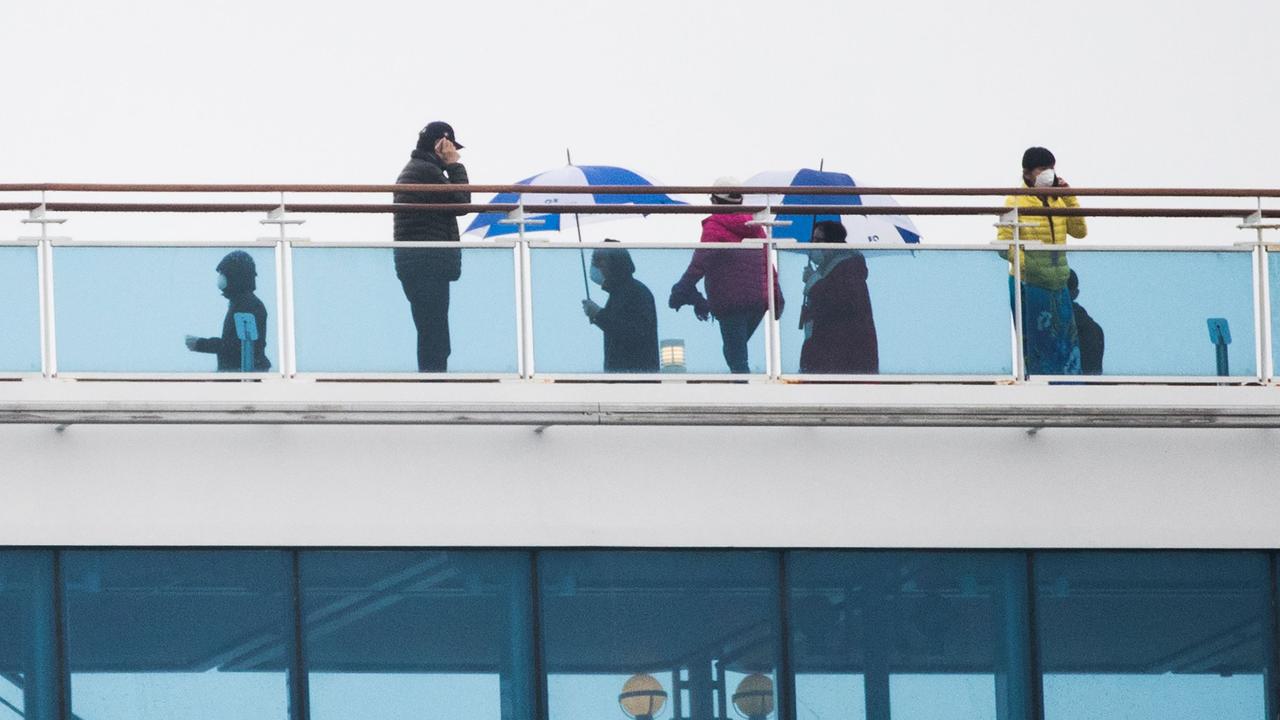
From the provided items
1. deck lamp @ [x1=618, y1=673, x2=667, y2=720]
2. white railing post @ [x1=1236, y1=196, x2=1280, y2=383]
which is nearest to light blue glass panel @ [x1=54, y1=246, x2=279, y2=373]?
deck lamp @ [x1=618, y1=673, x2=667, y2=720]

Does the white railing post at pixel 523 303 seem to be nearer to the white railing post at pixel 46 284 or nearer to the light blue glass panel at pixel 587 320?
the light blue glass panel at pixel 587 320

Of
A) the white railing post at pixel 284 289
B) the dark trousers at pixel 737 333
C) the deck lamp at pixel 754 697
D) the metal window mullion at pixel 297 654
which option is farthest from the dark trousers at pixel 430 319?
the deck lamp at pixel 754 697

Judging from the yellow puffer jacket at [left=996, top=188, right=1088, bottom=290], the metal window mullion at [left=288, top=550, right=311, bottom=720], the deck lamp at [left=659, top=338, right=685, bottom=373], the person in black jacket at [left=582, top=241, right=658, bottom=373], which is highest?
the yellow puffer jacket at [left=996, top=188, right=1088, bottom=290]

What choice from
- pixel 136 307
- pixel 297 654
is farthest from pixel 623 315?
pixel 136 307

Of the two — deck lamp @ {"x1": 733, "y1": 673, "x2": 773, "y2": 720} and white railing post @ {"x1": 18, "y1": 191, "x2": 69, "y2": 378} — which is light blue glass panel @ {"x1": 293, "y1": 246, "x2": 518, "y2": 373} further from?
deck lamp @ {"x1": 733, "y1": 673, "x2": 773, "y2": 720}

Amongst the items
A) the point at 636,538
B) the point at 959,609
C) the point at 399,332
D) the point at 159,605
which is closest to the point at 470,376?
the point at 399,332

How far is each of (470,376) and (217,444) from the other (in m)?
1.55

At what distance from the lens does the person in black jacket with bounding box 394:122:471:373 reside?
12898mm

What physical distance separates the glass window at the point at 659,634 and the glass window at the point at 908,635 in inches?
9.8

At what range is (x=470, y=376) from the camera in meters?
12.9

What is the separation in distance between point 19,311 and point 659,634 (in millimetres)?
4284

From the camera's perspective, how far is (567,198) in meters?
14.4

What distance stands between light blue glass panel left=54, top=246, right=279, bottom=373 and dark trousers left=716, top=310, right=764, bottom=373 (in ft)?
8.96

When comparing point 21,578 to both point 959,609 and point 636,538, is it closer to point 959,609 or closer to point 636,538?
point 636,538
